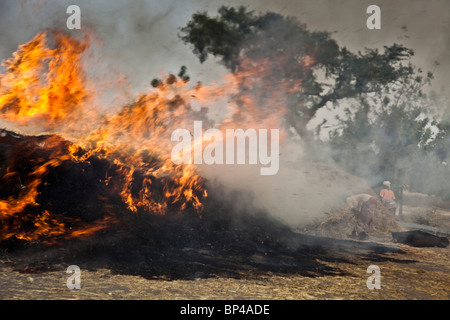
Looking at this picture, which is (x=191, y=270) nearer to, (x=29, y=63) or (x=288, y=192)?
(x=29, y=63)

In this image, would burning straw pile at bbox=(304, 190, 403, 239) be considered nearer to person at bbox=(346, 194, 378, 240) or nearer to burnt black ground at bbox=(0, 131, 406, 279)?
person at bbox=(346, 194, 378, 240)

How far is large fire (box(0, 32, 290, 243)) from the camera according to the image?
279 inches

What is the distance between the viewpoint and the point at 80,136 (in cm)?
823

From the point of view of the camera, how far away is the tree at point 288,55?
14.1m

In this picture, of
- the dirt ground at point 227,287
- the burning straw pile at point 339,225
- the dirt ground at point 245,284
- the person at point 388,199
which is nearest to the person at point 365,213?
the burning straw pile at point 339,225

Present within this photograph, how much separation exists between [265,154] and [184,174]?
3.99m

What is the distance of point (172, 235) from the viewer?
8.12 metres

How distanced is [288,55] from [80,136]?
960 cm

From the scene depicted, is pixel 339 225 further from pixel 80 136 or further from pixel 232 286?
pixel 80 136

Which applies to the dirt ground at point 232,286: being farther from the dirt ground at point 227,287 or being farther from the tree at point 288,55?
the tree at point 288,55

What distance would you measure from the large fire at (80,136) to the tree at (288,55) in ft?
11.2

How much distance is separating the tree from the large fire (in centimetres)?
342

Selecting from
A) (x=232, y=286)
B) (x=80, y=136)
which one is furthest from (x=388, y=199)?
(x=80, y=136)
